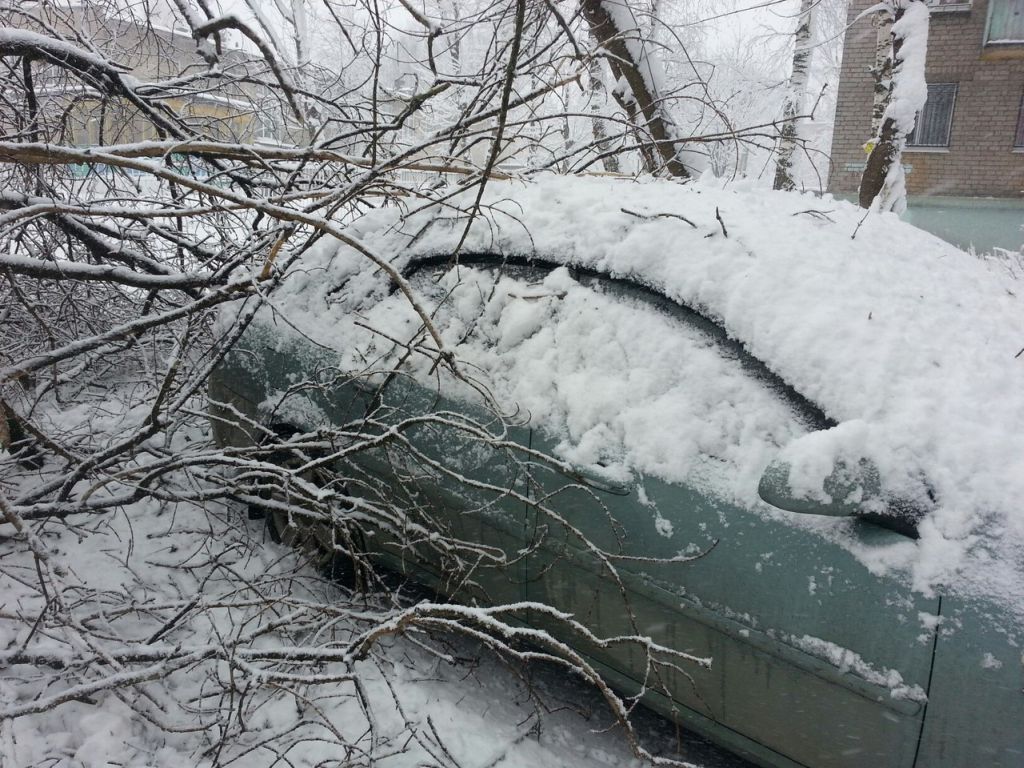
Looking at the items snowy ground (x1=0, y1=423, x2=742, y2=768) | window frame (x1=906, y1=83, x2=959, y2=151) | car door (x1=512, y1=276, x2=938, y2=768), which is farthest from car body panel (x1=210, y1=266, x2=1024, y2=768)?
window frame (x1=906, y1=83, x2=959, y2=151)

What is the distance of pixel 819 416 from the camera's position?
1.88 meters

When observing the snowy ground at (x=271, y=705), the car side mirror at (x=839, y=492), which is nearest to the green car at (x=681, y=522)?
the car side mirror at (x=839, y=492)

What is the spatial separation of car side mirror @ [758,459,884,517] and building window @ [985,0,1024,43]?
20.1 m

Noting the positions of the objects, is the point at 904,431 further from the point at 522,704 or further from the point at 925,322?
the point at 522,704

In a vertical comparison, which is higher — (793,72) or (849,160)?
(793,72)

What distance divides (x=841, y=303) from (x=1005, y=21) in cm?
1993

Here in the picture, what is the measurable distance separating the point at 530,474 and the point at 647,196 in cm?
118

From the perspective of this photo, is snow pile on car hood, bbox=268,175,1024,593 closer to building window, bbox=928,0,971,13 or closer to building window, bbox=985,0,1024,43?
building window, bbox=985,0,1024,43

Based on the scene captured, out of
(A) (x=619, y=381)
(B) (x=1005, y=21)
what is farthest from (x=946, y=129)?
(A) (x=619, y=381)

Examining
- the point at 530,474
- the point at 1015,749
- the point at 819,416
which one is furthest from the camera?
the point at 530,474

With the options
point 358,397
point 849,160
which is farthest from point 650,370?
point 849,160

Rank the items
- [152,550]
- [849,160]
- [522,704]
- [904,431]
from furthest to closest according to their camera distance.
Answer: [849,160]
[152,550]
[522,704]
[904,431]

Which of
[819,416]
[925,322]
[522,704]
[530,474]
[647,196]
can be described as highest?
[647,196]

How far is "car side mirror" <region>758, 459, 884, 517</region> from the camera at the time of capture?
1.66 metres
